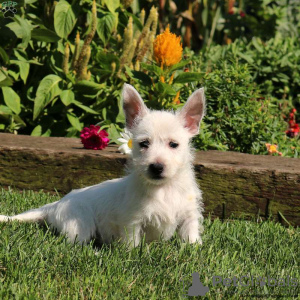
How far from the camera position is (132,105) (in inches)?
165

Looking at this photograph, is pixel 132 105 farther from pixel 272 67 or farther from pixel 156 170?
pixel 272 67

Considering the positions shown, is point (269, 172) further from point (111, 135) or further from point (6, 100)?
point (6, 100)

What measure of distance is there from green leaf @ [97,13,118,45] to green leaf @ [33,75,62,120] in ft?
2.82

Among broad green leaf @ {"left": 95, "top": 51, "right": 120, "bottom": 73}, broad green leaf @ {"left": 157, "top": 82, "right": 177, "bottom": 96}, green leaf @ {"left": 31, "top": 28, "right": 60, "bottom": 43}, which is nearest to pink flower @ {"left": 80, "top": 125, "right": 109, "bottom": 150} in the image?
broad green leaf @ {"left": 157, "top": 82, "right": 177, "bottom": 96}

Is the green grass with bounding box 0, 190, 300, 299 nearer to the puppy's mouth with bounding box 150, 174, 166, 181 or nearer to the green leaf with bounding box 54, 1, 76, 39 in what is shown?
the puppy's mouth with bounding box 150, 174, 166, 181

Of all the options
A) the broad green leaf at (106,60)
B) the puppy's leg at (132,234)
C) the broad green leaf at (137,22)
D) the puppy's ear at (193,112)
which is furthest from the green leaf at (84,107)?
the puppy's leg at (132,234)

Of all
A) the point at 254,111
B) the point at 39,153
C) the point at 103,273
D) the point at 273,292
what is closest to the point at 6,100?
the point at 39,153

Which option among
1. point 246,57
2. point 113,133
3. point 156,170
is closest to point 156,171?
point 156,170

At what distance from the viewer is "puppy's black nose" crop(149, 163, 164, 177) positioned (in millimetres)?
3752

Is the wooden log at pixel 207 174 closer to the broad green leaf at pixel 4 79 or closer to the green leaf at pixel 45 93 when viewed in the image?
the green leaf at pixel 45 93

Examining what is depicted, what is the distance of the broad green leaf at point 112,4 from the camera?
6.73 m

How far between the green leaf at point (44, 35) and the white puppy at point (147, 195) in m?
2.41

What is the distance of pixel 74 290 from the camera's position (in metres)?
3.23

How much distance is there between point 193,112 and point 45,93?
2.58 m
